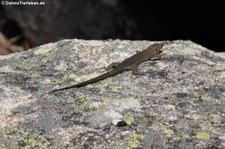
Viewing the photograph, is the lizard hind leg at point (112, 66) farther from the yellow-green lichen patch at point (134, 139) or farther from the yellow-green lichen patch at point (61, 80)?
the yellow-green lichen patch at point (134, 139)

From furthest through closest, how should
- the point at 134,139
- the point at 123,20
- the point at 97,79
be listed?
the point at 123,20 < the point at 97,79 < the point at 134,139

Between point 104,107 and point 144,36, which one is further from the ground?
point 144,36

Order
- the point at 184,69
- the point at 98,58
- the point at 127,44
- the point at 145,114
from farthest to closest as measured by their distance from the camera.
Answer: the point at 127,44 < the point at 98,58 < the point at 184,69 < the point at 145,114

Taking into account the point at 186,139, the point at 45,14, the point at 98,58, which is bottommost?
the point at 186,139

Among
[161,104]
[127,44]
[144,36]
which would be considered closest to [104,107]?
[161,104]

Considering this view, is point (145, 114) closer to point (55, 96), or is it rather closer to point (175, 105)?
point (175, 105)

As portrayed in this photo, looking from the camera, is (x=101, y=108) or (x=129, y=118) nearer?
(x=129, y=118)

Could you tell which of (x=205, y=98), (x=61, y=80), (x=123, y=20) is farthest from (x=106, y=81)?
(x=123, y=20)

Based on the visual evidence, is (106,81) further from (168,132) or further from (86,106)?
(168,132)
